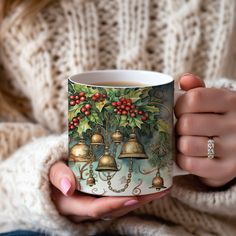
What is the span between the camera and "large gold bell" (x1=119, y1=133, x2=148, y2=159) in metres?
0.65

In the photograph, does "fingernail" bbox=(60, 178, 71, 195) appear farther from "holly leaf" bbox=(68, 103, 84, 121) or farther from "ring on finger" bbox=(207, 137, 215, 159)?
"ring on finger" bbox=(207, 137, 215, 159)

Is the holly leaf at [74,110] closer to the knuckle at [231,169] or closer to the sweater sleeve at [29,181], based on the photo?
the sweater sleeve at [29,181]

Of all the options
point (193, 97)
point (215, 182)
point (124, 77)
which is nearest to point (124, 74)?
point (124, 77)

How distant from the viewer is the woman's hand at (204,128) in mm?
706

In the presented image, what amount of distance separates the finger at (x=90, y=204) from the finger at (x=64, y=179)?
33 millimetres

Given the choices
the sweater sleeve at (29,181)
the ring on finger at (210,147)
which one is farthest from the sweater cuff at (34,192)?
the ring on finger at (210,147)

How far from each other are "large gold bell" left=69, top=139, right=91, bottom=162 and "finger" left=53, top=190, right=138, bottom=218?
62 mm

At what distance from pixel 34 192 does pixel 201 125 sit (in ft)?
0.89

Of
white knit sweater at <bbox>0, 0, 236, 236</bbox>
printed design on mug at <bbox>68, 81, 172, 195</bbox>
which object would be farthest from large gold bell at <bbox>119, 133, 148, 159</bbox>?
white knit sweater at <bbox>0, 0, 236, 236</bbox>

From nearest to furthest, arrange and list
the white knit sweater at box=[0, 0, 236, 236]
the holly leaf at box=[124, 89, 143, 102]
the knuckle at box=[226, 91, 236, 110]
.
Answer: the holly leaf at box=[124, 89, 143, 102] → the knuckle at box=[226, 91, 236, 110] → the white knit sweater at box=[0, 0, 236, 236]

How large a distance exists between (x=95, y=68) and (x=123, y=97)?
Result: 0.41 metres

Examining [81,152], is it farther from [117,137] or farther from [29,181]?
[29,181]

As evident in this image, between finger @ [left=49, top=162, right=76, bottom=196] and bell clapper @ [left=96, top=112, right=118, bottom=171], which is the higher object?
bell clapper @ [left=96, top=112, right=118, bottom=171]

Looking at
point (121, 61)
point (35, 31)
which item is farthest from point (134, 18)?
point (35, 31)
